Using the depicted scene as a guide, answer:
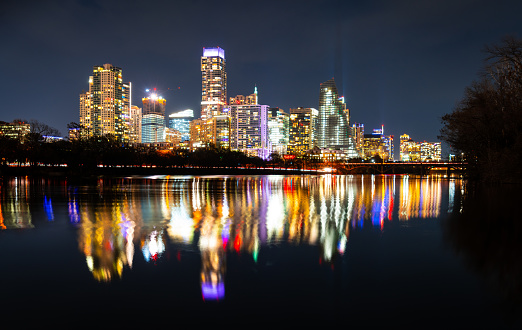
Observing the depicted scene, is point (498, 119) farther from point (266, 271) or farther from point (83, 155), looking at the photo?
point (83, 155)

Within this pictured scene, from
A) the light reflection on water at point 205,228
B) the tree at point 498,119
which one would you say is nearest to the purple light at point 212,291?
the light reflection on water at point 205,228

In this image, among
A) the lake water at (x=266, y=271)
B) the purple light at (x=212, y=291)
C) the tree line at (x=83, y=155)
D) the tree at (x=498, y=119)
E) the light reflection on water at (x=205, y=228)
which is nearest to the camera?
the lake water at (x=266, y=271)

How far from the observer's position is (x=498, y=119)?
4525cm

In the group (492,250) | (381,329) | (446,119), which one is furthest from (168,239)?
(446,119)

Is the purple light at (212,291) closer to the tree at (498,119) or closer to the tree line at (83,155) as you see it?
the tree at (498,119)

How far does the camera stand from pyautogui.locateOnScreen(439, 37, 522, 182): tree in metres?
41.9

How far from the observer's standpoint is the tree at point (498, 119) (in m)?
41.9

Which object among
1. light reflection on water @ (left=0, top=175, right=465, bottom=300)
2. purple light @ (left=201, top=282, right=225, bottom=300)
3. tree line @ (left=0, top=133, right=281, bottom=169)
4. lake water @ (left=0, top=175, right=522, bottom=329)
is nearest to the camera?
lake water @ (left=0, top=175, right=522, bottom=329)

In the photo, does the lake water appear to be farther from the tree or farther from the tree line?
the tree line

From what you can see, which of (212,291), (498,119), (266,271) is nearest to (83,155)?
(498,119)

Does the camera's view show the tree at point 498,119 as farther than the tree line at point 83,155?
No

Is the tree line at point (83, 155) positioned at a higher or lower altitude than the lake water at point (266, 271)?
higher

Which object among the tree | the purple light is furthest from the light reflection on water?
the tree

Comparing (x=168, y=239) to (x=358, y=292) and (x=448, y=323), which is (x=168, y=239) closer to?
(x=358, y=292)
